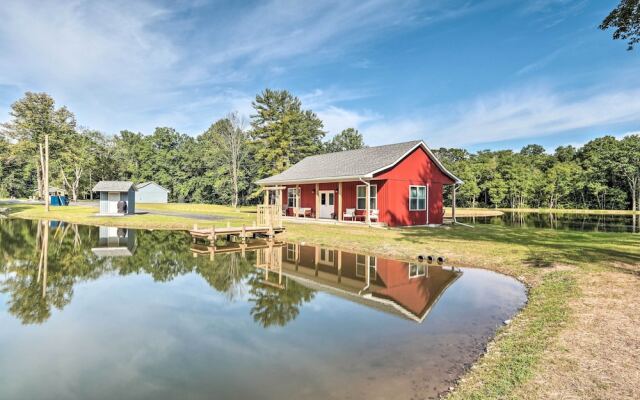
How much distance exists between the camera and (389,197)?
21781mm

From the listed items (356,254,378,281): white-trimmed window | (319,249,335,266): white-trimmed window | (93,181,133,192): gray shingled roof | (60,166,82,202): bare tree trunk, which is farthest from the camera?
(60,166,82,202): bare tree trunk

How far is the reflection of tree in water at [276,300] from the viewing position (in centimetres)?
726

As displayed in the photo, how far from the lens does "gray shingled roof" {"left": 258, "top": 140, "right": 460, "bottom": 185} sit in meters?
22.1

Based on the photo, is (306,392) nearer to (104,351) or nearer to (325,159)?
(104,351)

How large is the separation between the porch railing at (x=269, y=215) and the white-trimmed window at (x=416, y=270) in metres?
9.54

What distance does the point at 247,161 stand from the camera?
53875 mm

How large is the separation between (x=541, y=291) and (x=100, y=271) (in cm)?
1288

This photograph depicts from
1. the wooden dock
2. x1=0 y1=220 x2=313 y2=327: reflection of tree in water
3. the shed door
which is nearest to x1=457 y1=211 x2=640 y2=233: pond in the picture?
the wooden dock

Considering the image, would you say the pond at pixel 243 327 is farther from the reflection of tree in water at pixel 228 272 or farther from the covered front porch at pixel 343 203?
the covered front porch at pixel 343 203

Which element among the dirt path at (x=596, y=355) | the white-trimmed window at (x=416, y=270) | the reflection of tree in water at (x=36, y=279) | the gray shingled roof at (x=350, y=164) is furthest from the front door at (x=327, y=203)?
the dirt path at (x=596, y=355)

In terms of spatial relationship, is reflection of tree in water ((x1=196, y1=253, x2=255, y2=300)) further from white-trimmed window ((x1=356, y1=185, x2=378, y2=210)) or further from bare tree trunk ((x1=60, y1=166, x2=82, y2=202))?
bare tree trunk ((x1=60, y1=166, x2=82, y2=202))

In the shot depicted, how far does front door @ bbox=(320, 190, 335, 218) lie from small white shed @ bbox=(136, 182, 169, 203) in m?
41.9

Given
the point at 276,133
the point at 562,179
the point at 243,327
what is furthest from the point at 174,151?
the point at 562,179

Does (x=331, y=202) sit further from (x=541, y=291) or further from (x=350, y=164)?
(x=541, y=291)
